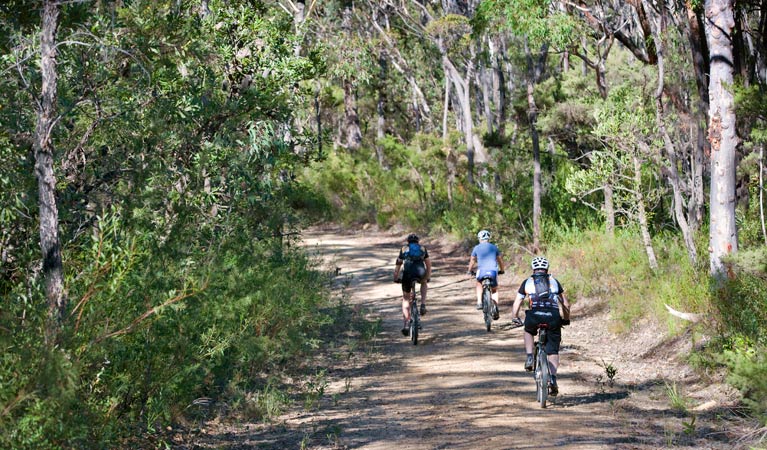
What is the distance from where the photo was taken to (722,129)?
1139 centimetres

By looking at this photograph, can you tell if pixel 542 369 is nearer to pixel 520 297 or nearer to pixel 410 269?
pixel 520 297

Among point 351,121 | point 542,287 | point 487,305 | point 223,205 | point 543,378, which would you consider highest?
point 351,121

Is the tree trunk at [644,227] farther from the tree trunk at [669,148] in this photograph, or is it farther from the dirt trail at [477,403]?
the dirt trail at [477,403]

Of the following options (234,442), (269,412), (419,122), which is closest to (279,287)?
(269,412)

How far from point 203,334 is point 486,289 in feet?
24.2

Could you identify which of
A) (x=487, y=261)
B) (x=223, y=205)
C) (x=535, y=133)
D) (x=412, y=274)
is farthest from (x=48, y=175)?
(x=535, y=133)

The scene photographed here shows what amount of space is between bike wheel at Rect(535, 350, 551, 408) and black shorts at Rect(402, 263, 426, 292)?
468 cm

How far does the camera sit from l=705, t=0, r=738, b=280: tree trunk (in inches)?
448

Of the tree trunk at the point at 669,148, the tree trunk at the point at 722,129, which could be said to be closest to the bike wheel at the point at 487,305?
the tree trunk at the point at 669,148

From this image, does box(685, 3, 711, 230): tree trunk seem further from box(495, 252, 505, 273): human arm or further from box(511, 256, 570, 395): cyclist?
box(511, 256, 570, 395): cyclist

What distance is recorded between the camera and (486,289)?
14742 millimetres

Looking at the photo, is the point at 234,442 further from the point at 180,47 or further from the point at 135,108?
the point at 180,47

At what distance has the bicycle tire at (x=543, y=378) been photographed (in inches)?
377

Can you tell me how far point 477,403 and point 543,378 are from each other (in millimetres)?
814
